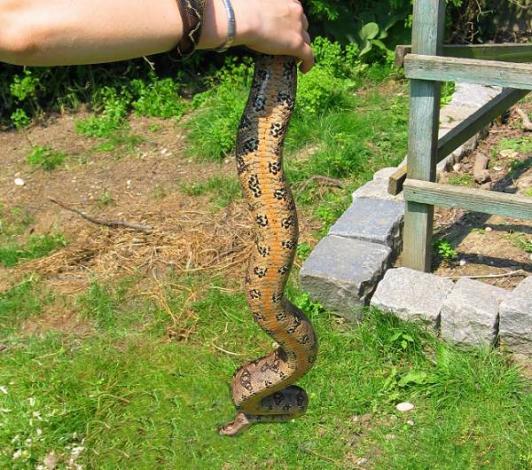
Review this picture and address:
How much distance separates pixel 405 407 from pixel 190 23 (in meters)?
3.20

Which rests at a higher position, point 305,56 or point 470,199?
point 305,56

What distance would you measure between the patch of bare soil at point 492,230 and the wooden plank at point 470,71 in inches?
56.1

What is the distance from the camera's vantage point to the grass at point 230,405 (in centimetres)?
425

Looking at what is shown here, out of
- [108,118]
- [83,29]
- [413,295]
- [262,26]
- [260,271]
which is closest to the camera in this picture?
[83,29]

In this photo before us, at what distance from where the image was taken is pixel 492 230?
19.7 feet

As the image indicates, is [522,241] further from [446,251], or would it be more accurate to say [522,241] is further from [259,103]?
[259,103]

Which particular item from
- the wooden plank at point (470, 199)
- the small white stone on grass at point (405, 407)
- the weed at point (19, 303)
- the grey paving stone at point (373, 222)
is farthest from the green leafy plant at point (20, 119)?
the small white stone on grass at point (405, 407)

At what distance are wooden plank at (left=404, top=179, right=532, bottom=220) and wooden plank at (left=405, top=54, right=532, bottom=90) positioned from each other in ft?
2.21

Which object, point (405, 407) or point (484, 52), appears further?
point (484, 52)

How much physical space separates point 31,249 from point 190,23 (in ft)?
15.5

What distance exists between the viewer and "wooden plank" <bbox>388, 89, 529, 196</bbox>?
527cm

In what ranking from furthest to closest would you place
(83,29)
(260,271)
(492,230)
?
(492,230) → (260,271) → (83,29)

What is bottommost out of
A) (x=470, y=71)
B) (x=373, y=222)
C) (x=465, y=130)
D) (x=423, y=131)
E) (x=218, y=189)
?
(x=218, y=189)

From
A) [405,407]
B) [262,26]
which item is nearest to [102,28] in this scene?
[262,26]
